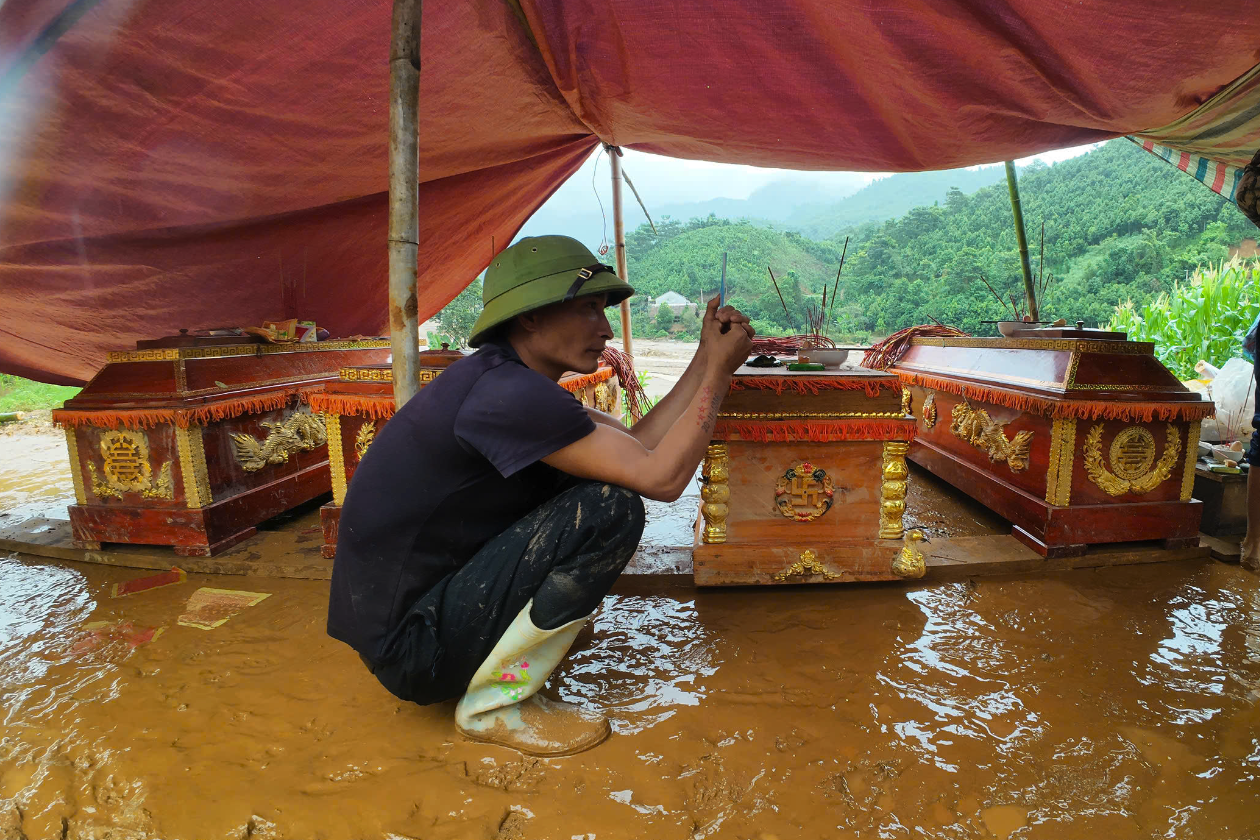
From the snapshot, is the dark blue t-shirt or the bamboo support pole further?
the bamboo support pole

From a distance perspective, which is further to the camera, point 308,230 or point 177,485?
point 308,230

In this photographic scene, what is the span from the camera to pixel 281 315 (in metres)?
4.17

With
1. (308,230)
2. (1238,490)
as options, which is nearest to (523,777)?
(308,230)

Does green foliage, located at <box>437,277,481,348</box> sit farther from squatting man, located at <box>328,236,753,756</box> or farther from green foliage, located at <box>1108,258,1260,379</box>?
squatting man, located at <box>328,236,753,756</box>

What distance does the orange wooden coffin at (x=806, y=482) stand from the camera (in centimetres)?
238

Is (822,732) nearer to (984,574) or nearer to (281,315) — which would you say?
(984,574)

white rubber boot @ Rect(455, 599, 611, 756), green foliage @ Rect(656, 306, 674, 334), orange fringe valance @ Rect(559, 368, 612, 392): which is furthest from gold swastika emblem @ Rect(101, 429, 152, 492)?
green foliage @ Rect(656, 306, 674, 334)

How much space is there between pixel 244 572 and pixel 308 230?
6.55ft

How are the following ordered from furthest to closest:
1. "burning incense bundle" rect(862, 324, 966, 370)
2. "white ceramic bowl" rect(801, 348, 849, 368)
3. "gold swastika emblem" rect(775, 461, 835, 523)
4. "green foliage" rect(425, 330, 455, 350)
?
"green foliage" rect(425, 330, 455, 350), "burning incense bundle" rect(862, 324, 966, 370), "white ceramic bowl" rect(801, 348, 849, 368), "gold swastika emblem" rect(775, 461, 835, 523)

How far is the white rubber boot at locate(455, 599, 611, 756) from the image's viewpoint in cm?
159

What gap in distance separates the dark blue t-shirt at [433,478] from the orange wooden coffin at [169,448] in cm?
194

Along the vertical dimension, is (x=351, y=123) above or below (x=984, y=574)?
above

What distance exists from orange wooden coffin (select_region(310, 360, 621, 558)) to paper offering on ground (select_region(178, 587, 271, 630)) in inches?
15.8

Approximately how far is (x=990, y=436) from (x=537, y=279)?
2844 mm
